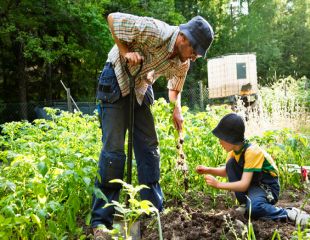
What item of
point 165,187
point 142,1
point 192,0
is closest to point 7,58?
point 142,1

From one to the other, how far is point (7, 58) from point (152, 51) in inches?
697

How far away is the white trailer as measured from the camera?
1414cm

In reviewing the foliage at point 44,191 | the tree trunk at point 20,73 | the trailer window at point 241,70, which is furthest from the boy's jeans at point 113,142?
the tree trunk at point 20,73

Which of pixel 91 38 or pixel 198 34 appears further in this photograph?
pixel 91 38

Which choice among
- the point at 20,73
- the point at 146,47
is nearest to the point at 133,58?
the point at 146,47

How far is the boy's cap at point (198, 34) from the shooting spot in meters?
2.60

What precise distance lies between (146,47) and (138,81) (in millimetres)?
265

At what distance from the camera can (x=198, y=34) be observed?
2.60 meters

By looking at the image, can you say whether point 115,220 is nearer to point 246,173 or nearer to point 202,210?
point 202,210

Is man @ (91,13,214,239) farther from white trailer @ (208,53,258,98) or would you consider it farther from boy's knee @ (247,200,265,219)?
white trailer @ (208,53,258,98)

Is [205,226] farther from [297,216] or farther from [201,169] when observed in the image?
[297,216]

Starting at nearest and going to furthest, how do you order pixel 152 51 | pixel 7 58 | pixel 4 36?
pixel 152 51, pixel 4 36, pixel 7 58

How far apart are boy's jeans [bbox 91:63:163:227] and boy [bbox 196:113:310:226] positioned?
1.38 feet

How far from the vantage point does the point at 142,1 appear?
19.0m
